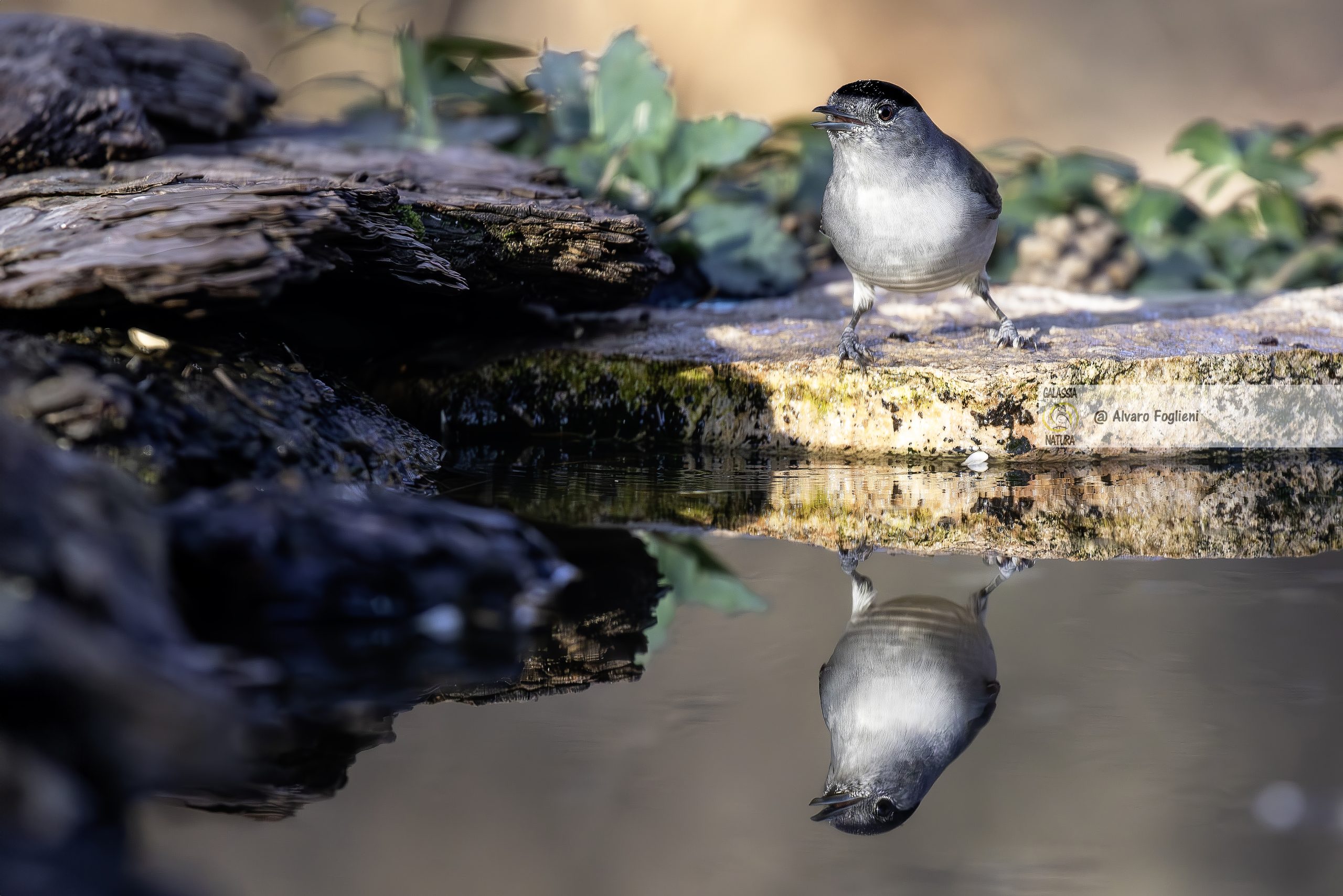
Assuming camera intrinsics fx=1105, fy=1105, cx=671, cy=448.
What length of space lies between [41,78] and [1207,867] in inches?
99.5

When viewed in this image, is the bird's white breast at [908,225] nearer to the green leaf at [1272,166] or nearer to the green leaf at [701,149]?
the green leaf at [701,149]

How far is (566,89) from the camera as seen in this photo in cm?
340

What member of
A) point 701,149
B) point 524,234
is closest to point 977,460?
point 524,234

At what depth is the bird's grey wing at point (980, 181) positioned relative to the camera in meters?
2.09

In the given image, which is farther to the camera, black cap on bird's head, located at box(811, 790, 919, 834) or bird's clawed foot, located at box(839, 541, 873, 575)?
bird's clawed foot, located at box(839, 541, 873, 575)

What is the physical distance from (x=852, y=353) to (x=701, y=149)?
123cm

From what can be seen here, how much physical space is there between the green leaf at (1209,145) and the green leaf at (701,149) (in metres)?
1.80

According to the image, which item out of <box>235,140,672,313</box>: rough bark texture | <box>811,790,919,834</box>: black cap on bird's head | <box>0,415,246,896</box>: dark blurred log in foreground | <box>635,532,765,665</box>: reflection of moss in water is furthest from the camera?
<box>235,140,672,313</box>: rough bark texture

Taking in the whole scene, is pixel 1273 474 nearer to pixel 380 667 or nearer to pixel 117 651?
pixel 380 667

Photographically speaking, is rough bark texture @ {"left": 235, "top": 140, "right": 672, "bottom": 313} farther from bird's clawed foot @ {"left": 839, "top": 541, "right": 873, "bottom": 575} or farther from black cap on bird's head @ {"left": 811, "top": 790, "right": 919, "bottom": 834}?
black cap on bird's head @ {"left": 811, "top": 790, "right": 919, "bottom": 834}

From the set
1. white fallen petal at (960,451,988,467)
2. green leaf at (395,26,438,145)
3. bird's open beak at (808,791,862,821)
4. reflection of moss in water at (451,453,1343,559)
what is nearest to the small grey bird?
white fallen petal at (960,451,988,467)

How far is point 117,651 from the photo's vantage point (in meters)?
0.86

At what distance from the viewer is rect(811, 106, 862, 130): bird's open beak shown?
2.06m

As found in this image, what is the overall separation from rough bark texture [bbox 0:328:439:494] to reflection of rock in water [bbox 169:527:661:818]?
355 millimetres
